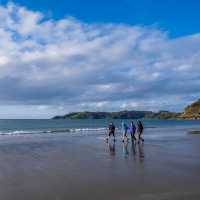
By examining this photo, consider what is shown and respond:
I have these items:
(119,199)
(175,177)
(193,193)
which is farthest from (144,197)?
(175,177)

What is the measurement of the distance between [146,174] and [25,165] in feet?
23.1

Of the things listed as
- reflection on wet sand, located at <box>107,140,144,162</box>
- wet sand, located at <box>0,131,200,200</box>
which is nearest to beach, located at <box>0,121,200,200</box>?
wet sand, located at <box>0,131,200,200</box>

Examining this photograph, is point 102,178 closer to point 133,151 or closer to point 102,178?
point 102,178

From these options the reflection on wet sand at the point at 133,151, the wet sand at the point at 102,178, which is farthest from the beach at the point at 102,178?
the reflection on wet sand at the point at 133,151

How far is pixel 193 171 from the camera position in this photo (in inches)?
598

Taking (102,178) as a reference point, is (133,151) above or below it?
above

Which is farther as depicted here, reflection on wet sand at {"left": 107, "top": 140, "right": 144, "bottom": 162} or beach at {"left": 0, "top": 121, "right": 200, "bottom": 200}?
reflection on wet sand at {"left": 107, "top": 140, "right": 144, "bottom": 162}

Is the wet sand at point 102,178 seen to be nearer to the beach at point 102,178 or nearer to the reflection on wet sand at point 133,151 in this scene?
the beach at point 102,178

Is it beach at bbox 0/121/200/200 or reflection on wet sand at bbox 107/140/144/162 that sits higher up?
reflection on wet sand at bbox 107/140/144/162

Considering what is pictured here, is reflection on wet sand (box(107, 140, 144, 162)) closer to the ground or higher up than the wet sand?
higher up

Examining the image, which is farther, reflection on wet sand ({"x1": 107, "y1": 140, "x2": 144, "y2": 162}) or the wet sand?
reflection on wet sand ({"x1": 107, "y1": 140, "x2": 144, "y2": 162})

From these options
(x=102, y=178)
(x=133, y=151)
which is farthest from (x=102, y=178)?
(x=133, y=151)

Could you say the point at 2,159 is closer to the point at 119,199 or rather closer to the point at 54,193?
the point at 54,193

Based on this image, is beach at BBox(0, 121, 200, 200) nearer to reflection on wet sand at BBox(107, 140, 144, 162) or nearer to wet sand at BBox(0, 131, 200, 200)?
wet sand at BBox(0, 131, 200, 200)
